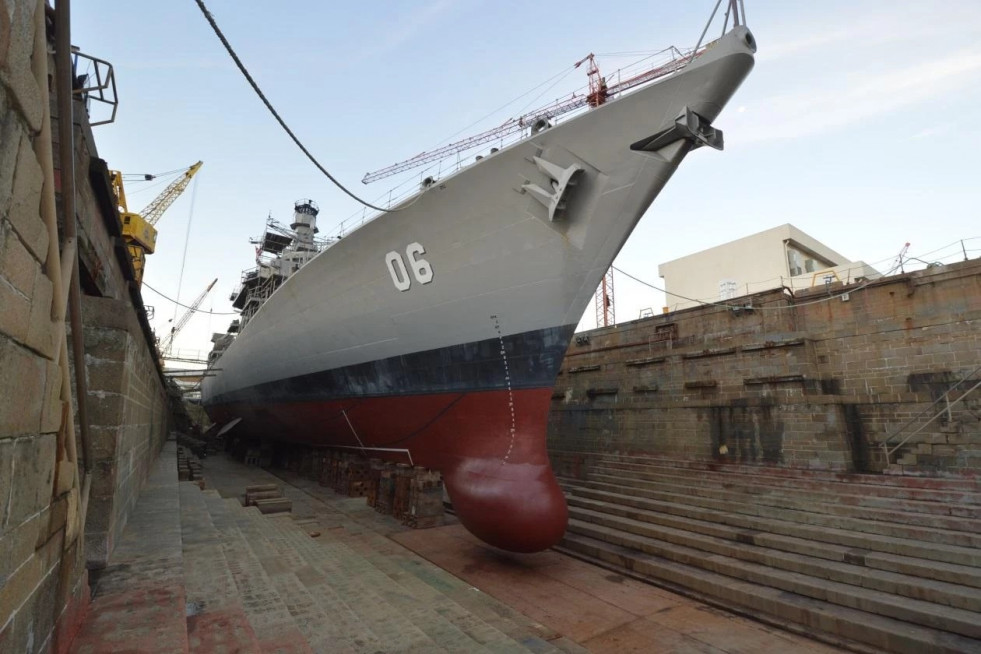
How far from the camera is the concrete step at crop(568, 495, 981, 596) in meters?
5.77

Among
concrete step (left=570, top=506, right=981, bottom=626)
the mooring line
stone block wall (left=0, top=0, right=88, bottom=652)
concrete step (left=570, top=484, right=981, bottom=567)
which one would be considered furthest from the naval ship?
stone block wall (left=0, top=0, right=88, bottom=652)

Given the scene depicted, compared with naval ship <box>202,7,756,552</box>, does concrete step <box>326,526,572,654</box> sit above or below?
below

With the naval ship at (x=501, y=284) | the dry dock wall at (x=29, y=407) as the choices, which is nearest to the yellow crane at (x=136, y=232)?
the naval ship at (x=501, y=284)

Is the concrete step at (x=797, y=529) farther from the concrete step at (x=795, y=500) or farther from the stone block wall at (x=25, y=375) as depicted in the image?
the stone block wall at (x=25, y=375)

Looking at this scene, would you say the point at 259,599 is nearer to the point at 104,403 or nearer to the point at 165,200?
the point at 104,403

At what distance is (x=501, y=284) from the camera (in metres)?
7.57

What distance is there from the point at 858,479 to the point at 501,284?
8.98 m

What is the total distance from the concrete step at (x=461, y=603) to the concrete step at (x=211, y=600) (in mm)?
2334

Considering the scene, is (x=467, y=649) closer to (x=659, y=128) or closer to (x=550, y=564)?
(x=550, y=564)

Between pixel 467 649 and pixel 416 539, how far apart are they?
4089 millimetres

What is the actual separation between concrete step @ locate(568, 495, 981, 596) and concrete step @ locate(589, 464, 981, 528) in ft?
5.91

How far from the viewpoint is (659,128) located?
632 cm

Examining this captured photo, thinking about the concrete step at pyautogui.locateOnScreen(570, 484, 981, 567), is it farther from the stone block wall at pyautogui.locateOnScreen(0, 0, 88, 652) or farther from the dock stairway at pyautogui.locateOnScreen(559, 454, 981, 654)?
the stone block wall at pyautogui.locateOnScreen(0, 0, 88, 652)

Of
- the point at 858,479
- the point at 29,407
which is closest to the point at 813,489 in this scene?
the point at 858,479
